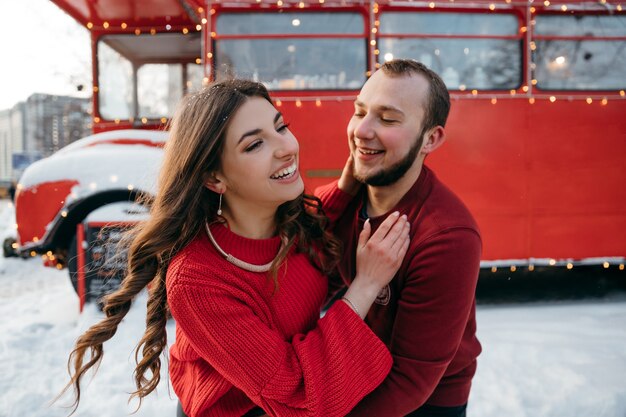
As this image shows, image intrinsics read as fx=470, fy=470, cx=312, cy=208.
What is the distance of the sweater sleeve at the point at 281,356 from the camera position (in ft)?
4.13

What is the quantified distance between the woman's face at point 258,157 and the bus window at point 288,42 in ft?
9.82

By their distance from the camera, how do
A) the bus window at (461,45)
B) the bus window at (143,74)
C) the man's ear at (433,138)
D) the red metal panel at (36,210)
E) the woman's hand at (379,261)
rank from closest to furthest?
the woman's hand at (379,261), the man's ear at (433,138), the red metal panel at (36,210), the bus window at (461,45), the bus window at (143,74)

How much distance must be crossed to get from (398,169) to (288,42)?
3.16 m

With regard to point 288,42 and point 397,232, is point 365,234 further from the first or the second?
point 288,42

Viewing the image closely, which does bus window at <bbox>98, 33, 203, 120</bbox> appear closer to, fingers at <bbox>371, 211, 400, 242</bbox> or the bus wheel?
the bus wheel

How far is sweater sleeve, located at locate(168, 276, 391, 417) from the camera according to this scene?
1.26m

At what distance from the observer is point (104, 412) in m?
3.05

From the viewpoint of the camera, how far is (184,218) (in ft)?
4.97

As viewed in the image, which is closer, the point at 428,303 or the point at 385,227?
the point at 428,303

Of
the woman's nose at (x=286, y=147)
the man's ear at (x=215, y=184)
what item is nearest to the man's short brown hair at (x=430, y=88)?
the woman's nose at (x=286, y=147)

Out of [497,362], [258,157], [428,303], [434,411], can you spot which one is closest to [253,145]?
[258,157]

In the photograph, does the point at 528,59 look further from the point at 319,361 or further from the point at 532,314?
the point at 319,361

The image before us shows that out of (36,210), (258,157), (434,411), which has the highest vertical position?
(258,157)

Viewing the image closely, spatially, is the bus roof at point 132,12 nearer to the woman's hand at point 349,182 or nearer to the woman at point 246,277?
the woman's hand at point 349,182
